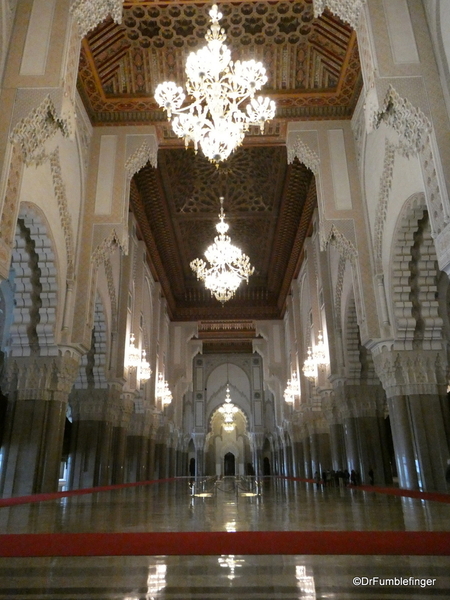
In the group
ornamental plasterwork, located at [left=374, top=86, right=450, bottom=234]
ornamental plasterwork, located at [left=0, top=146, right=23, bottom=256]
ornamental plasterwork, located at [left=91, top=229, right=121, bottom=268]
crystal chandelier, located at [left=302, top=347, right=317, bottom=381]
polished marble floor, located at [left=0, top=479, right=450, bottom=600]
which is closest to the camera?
polished marble floor, located at [left=0, top=479, right=450, bottom=600]

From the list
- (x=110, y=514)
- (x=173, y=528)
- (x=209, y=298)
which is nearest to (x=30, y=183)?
(x=110, y=514)

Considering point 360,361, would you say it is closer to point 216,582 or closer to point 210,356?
point 216,582

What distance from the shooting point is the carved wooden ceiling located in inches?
304

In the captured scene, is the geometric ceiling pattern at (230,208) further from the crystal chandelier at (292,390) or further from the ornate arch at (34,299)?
the ornate arch at (34,299)

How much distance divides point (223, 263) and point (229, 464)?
81.9 feet

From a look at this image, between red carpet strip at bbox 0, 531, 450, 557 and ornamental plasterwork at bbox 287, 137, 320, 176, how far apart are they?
706cm

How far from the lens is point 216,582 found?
231 centimetres

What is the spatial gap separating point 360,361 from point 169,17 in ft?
25.1

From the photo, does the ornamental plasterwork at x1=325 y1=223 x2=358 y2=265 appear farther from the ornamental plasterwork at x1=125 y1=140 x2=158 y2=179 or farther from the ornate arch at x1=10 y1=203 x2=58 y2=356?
the ornate arch at x1=10 y1=203 x2=58 y2=356

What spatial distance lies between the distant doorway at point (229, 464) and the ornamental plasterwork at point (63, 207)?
86.3 feet

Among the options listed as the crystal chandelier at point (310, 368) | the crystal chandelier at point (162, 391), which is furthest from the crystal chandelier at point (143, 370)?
the crystal chandelier at point (310, 368)

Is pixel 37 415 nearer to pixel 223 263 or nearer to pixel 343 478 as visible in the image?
pixel 223 263

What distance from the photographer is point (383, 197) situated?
301 inches

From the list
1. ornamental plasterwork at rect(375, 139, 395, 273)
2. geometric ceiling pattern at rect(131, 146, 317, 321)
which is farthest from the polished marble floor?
geometric ceiling pattern at rect(131, 146, 317, 321)
